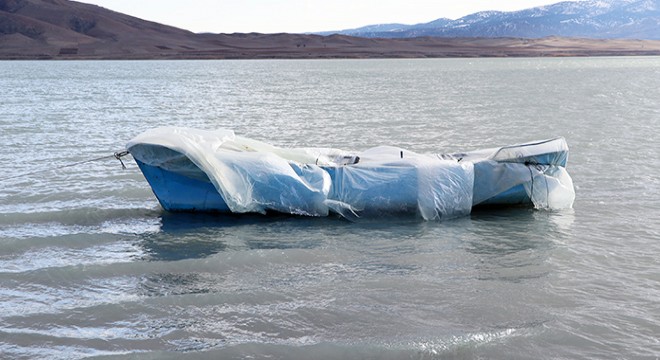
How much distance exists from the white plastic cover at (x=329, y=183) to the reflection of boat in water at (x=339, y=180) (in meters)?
0.01

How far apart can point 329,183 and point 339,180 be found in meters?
0.12

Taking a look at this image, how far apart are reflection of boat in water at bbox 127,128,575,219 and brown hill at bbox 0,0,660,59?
107090mm

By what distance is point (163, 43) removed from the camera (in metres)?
127

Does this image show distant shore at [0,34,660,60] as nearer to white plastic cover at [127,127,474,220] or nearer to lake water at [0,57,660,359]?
lake water at [0,57,660,359]

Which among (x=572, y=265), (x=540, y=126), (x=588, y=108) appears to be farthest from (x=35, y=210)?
(x=588, y=108)

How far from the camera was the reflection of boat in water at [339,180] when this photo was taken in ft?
29.9

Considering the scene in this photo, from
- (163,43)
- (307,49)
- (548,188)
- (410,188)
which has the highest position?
(410,188)

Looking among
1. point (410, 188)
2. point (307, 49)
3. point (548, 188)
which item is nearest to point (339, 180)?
point (410, 188)

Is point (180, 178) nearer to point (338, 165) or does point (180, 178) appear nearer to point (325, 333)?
point (338, 165)

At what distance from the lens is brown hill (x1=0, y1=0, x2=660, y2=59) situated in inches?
4576

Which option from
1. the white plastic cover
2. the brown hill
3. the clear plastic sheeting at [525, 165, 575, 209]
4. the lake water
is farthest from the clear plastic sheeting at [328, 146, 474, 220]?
the brown hill

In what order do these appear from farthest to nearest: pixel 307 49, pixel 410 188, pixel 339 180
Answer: pixel 307 49
pixel 339 180
pixel 410 188

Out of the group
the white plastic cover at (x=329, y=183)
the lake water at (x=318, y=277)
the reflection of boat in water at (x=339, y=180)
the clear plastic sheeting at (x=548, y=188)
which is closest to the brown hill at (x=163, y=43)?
the lake water at (x=318, y=277)

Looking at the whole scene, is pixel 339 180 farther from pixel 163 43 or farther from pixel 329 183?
pixel 163 43
